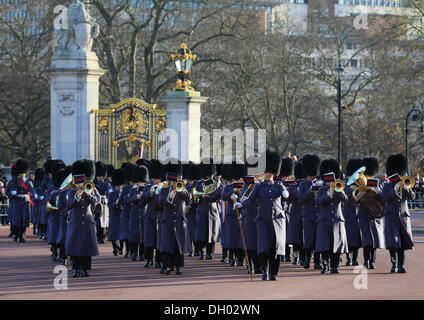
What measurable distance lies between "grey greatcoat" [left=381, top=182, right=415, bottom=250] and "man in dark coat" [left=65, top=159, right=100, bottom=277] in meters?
4.16

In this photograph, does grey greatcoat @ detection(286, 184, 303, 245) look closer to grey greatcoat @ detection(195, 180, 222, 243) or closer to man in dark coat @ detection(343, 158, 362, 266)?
man in dark coat @ detection(343, 158, 362, 266)

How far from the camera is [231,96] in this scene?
35.5 metres

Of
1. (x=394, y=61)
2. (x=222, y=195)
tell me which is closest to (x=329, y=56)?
(x=394, y=61)

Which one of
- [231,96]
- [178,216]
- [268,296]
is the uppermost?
[231,96]

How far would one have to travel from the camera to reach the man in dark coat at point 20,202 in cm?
1956

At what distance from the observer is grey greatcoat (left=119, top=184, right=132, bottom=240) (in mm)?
15656

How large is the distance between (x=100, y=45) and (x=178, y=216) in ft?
67.4

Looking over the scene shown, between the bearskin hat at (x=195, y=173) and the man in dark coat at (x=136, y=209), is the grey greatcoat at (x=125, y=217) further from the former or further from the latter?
the bearskin hat at (x=195, y=173)

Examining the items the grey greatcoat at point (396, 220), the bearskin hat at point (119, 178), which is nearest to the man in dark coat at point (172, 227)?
the grey greatcoat at point (396, 220)

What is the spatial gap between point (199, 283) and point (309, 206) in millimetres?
2501

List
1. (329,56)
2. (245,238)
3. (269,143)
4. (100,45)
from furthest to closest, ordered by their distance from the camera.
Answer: (329,56)
(269,143)
(100,45)
(245,238)

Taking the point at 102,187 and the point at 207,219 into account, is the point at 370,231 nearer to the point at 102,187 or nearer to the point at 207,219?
the point at 207,219

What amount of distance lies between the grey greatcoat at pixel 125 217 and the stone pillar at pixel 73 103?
775 cm

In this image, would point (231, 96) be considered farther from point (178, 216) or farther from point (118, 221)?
point (178, 216)
